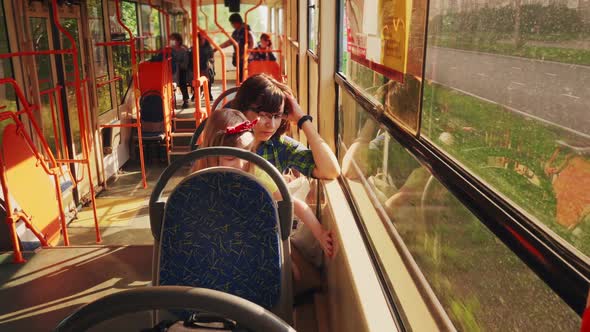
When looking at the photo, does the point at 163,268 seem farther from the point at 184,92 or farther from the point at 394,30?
the point at 184,92

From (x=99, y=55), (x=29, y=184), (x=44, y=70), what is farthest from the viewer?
(x=99, y=55)

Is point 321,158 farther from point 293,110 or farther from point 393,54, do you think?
point 393,54

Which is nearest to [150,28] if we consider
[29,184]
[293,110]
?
[29,184]

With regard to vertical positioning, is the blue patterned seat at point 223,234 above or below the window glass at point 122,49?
below

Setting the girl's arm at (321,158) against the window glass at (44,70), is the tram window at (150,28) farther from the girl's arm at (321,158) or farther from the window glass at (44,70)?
the girl's arm at (321,158)

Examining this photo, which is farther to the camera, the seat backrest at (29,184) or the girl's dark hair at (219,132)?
the seat backrest at (29,184)

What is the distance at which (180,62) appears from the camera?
9.24m

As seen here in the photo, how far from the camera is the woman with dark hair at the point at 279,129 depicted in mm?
2127

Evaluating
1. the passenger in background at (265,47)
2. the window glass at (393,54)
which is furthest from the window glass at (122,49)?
the window glass at (393,54)

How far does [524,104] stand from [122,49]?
22.4 ft

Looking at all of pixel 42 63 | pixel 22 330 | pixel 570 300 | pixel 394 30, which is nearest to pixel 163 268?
pixel 394 30

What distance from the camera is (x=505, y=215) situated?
0.70 metres

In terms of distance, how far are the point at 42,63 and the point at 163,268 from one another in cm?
357

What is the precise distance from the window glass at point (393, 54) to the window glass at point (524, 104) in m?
0.10
